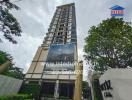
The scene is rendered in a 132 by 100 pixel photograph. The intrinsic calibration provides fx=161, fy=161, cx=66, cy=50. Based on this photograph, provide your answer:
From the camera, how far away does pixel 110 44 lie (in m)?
22.5

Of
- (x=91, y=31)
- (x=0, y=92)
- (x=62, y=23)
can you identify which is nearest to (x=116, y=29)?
(x=91, y=31)

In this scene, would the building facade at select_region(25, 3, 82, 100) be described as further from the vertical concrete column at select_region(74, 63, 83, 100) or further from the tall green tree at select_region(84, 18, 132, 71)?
the vertical concrete column at select_region(74, 63, 83, 100)

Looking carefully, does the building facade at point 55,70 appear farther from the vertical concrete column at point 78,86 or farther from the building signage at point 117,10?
the vertical concrete column at point 78,86

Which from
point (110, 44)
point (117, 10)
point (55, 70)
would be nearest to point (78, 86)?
point (117, 10)

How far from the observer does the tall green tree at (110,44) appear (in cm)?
2236

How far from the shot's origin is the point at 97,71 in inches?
1028

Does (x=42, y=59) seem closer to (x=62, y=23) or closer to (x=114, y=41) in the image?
(x=62, y=23)

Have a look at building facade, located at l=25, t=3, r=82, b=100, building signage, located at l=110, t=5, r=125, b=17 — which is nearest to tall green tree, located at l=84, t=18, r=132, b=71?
building signage, located at l=110, t=5, r=125, b=17

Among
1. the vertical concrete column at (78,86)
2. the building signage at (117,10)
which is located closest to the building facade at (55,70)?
the building signage at (117,10)

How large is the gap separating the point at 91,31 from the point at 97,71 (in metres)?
6.55

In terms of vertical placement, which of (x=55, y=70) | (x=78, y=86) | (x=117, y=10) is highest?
(x=55, y=70)

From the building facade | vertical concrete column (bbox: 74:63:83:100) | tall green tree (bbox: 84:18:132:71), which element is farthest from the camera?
the building facade

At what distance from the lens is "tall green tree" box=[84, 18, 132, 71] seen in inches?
880

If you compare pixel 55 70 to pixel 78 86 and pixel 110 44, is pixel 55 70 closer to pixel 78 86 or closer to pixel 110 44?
pixel 110 44
